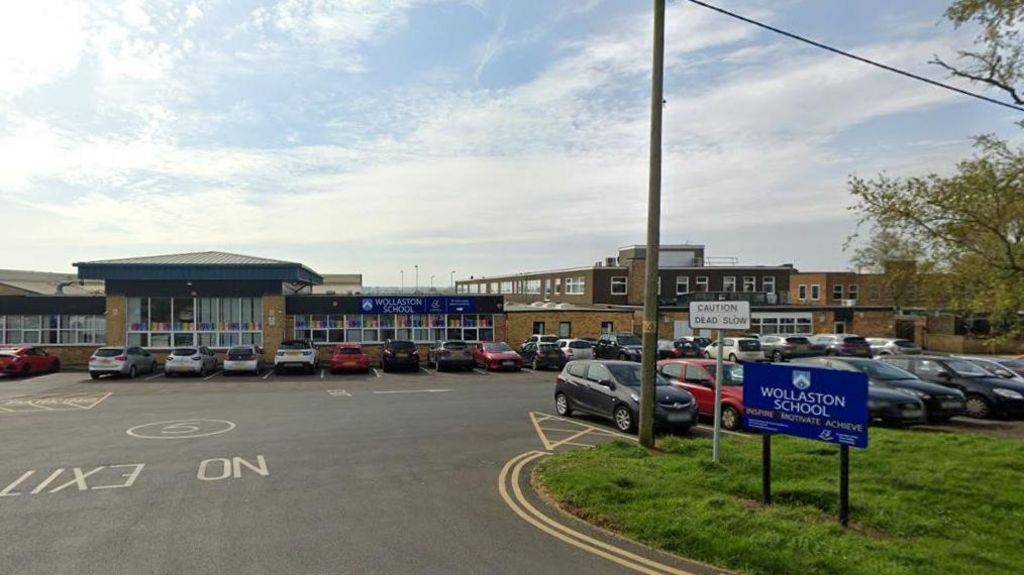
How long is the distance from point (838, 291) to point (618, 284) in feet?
78.9

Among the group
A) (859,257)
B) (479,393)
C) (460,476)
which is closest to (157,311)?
(479,393)

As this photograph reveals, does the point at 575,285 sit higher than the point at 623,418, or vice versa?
the point at 575,285

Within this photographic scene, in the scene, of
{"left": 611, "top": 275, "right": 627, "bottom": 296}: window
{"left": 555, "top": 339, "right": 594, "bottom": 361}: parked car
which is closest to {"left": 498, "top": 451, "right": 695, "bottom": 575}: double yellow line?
{"left": 555, "top": 339, "right": 594, "bottom": 361}: parked car

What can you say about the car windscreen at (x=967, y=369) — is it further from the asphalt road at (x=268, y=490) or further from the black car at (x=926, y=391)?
the asphalt road at (x=268, y=490)

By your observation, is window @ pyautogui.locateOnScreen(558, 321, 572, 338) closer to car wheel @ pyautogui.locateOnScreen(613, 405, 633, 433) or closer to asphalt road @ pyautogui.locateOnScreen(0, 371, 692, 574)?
asphalt road @ pyautogui.locateOnScreen(0, 371, 692, 574)

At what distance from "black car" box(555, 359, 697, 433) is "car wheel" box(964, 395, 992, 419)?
26.5 ft

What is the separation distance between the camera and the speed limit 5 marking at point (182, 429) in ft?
45.2

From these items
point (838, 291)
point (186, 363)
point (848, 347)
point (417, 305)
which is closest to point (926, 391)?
point (848, 347)

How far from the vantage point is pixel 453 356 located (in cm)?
3209

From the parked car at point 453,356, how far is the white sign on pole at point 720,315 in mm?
21814

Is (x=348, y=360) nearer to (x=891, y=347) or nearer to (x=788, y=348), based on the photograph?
(x=788, y=348)

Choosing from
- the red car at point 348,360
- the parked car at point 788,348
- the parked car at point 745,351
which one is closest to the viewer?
the red car at point 348,360

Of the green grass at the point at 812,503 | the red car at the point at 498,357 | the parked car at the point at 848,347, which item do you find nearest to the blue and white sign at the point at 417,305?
the red car at the point at 498,357

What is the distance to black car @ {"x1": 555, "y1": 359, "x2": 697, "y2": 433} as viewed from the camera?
13.9 metres
